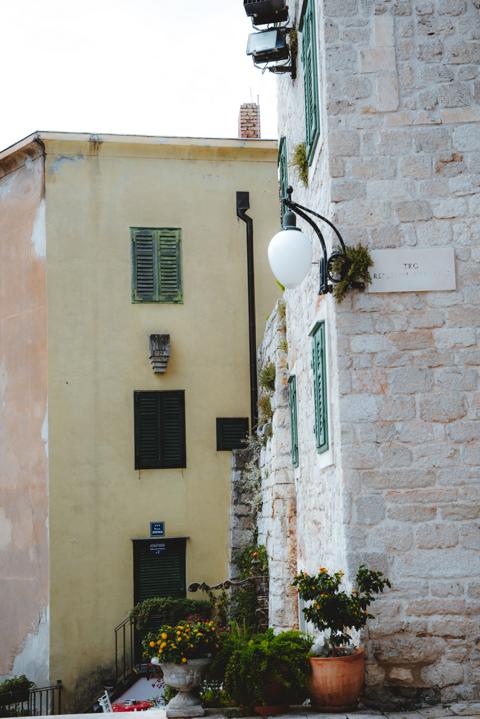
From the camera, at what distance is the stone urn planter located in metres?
5.83

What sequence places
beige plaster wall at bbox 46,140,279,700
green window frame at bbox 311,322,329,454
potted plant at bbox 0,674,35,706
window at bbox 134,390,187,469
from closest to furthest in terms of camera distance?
1. green window frame at bbox 311,322,329,454
2. potted plant at bbox 0,674,35,706
3. beige plaster wall at bbox 46,140,279,700
4. window at bbox 134,390,187,469

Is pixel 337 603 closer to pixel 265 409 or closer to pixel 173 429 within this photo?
pixel 265 409

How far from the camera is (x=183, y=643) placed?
230 inches

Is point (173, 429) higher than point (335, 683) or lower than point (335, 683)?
higher

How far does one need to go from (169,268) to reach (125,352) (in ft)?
4.81

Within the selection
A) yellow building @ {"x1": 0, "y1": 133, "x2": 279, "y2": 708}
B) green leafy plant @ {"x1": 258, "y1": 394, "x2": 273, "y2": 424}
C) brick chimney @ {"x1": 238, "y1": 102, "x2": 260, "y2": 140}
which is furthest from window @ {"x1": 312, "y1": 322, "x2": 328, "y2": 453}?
brick chimney @ {"x1": 238, "y1": 102, "x2": 260, "y2": 140}

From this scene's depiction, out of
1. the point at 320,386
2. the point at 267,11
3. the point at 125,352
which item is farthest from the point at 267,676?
the point at 125,352

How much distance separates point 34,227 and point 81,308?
1.52 metres

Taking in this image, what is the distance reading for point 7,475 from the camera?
13.9 meters

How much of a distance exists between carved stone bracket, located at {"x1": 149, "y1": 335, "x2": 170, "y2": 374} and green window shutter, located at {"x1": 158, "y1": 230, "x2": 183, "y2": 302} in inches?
25.9

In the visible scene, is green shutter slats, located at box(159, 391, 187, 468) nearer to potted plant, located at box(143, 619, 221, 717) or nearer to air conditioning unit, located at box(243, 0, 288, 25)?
air conditioning unit, located at box(243, 0, 288, 25)

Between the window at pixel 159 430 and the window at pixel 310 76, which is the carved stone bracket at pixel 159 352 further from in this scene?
the window at pixel 310 76

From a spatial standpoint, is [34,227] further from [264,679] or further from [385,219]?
[264,679]

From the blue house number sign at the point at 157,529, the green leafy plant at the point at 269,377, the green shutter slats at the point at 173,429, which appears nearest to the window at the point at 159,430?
the green shutter slats at the point at 173,429
